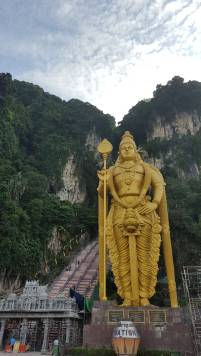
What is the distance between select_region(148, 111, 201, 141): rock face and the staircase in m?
18.4

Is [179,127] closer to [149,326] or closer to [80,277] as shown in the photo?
[80,277]

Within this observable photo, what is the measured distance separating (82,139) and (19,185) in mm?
16743

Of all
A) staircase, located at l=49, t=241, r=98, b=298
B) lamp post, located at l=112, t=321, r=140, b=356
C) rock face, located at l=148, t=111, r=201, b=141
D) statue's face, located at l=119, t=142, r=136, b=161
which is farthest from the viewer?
rock face, located at l=148, t=111, r=201, b=141

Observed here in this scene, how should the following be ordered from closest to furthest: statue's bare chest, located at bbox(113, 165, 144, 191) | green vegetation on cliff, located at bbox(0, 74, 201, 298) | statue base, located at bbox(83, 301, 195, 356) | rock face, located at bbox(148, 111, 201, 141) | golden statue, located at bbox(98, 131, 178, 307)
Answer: statue base, located at bbox(83, 301, 195, 356), golden statue, located at bbox(98, 131, 178, 307), statue's bare chest, located at bbox(113, 165, 144, 191), green vegetation on cliff, located at bbox(0, 74, 201, 298), rock face, located at bbox(148, 111, 201, 141)

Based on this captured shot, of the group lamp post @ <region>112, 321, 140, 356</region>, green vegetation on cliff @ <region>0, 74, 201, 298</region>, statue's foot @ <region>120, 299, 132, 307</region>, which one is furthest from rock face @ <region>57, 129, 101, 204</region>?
lamp post @ <region>112, 321, 140, 356</region>

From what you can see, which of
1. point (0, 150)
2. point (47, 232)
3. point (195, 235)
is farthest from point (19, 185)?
point (195, 235)

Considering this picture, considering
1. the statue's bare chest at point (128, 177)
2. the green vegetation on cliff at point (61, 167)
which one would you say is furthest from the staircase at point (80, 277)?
the statue's bare chest at point (128, 177)

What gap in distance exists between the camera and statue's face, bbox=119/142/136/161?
31.2ft

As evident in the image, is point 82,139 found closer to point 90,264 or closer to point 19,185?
point 19,185

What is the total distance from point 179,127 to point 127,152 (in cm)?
2935

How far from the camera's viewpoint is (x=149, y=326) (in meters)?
7.63

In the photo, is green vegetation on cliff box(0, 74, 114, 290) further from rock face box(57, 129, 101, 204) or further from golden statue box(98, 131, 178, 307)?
golden statue box(98, 131, 178, 307)

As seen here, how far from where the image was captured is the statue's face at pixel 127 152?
950 cm

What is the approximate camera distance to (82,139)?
3906 centimetres
